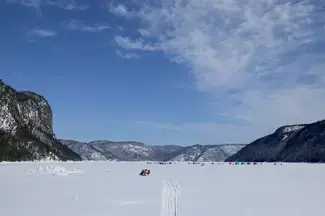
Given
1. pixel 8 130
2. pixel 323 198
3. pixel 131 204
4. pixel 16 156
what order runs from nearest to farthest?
pixel 131 204 < pixel 323 198 < pixel 16 156 < pixel 8 130

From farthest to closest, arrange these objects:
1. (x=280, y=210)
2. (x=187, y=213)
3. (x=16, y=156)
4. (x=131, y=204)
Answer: (x=16, y=156) → (x=131, y=204) → (x=280, y=210) → (x=187, y=213)

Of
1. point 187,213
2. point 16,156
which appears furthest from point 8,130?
point 187,213

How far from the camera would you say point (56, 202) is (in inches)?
997

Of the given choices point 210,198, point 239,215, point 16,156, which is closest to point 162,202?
point 210,198

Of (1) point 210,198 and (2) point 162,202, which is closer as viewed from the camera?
(2) point 162,202

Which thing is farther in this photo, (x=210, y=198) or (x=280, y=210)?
(x=210, y=198)

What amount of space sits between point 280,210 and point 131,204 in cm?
951

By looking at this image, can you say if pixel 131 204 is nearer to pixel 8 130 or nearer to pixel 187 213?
pixel 187 213

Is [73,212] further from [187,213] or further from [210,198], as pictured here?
[210,198]

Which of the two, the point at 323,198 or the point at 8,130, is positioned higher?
the point at 8,130

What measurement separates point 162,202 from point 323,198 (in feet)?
40.8

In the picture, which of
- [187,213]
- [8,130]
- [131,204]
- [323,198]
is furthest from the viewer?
[8,130]

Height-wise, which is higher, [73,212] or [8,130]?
[8,130]

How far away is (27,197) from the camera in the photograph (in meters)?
28.3
